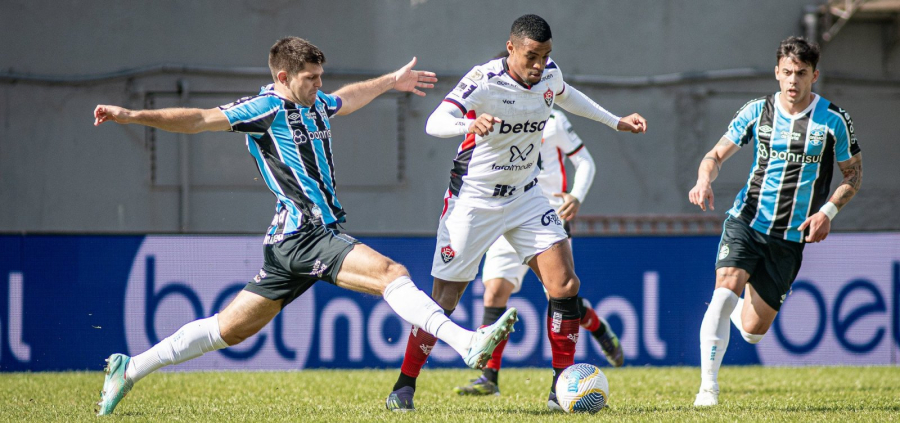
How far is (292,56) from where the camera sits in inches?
193

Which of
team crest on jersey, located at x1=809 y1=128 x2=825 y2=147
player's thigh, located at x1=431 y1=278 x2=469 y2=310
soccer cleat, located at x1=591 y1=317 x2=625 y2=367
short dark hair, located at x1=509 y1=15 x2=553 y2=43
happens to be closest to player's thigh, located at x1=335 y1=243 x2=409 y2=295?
player's thigh, located at x1=431 y1=278 x2=469 y2=310

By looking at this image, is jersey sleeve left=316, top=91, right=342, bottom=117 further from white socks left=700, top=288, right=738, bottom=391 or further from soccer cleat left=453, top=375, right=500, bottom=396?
white socks left=700, top=288, right=738, bottom=391

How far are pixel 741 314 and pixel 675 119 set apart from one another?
9.40 meters

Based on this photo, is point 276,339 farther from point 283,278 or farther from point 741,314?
point 741,314

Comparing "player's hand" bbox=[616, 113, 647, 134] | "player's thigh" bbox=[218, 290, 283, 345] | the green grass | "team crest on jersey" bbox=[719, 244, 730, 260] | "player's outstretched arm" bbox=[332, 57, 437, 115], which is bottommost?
the green grass

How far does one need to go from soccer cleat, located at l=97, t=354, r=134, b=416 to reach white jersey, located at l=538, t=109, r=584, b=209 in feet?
11.8

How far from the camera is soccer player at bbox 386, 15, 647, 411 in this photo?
17.4 ft

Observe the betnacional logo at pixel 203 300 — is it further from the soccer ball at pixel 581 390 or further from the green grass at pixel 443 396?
the soccer ball at pixel 581 390

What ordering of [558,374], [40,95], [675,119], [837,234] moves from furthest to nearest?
1. [675,119]
2. [40,95]
3. [837,234]
4. [558,374]

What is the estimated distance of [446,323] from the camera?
449cm

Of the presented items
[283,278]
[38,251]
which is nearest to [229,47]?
[38,251]

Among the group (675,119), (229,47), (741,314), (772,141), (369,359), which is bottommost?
(369,359)

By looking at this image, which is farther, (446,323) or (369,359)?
(369,359)

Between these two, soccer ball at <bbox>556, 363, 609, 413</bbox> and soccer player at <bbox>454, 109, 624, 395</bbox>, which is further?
soccer player at <bbox>454, 109, 624, 395</bbox>
